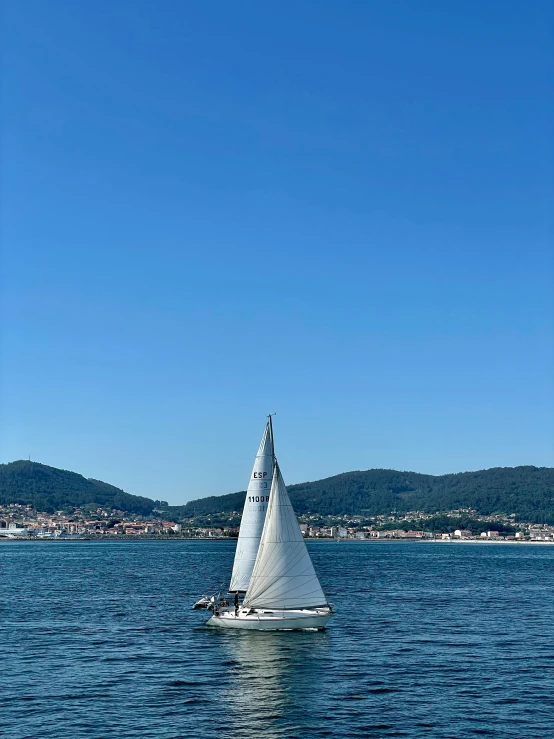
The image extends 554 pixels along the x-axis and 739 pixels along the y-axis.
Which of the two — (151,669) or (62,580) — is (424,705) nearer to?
(151,669)

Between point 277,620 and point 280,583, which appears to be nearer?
point 277,620

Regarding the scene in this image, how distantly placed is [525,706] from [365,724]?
906 centimetres

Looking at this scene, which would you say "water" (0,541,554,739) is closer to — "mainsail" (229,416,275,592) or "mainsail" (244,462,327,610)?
"mainsail" (244,462,327,610)

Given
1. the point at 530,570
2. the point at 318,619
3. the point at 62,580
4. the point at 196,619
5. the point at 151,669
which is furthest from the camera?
the point at 530,570

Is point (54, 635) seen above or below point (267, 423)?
below

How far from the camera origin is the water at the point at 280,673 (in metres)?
38.2

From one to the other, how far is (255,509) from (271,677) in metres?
18.7

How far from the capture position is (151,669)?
4950 centimetres

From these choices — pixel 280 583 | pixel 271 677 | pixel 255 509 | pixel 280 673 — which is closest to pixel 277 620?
pixel 280 583

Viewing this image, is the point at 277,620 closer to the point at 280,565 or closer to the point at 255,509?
the point at 280,565

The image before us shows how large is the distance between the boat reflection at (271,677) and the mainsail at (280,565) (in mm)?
2610

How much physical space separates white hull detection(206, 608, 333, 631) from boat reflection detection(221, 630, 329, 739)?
0.60 meters

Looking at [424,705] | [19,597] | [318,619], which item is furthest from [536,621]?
[19,597]

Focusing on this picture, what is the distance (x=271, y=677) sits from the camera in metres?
47.0
